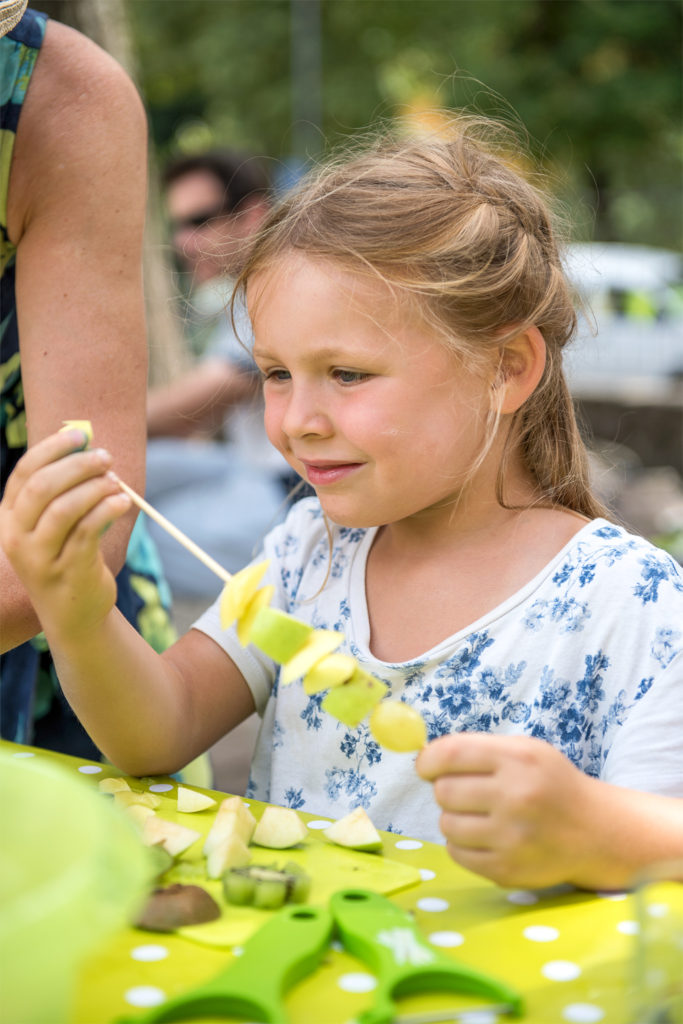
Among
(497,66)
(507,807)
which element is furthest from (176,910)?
(497,66)

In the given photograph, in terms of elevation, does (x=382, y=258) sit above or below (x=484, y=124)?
below

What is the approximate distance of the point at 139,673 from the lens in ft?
4.83

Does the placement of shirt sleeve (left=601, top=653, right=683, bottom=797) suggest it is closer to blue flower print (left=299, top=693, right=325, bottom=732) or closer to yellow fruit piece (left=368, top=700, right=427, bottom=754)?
yellow fruit piece (left=368, top=700, right=427, bottom=754)

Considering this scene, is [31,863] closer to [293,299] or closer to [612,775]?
[612,775]

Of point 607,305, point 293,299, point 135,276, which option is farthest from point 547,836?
point 607,305

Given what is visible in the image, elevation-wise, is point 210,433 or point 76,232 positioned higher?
point 76,232

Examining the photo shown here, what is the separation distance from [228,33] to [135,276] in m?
20.3

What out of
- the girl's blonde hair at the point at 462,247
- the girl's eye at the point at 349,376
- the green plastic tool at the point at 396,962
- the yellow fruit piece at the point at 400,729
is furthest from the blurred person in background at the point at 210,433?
the green plastic tool at the point at 396,962

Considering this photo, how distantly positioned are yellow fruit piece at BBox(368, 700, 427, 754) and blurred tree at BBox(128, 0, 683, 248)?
1736 centimetres

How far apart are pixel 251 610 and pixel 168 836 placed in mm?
247

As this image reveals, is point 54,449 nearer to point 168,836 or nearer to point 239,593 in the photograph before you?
point 239,593

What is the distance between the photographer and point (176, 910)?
1009 millimetres

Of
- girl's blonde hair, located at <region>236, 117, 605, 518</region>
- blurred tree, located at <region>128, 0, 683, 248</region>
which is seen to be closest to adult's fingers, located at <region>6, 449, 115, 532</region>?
girl's blonde hair, located at <region>236, 117, 605, 518</region>

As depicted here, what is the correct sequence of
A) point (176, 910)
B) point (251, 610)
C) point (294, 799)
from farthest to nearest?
point (294, 799) < point (251, 610) < point (176, 910)
